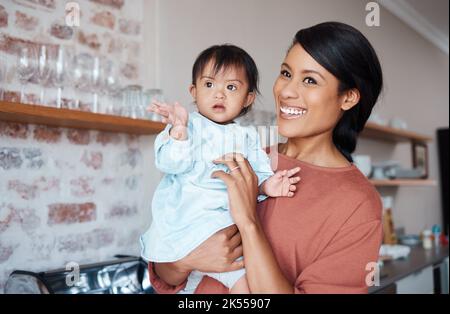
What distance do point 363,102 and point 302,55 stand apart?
0.15m

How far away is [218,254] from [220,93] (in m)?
0.27

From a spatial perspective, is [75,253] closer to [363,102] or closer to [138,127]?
[138,127]

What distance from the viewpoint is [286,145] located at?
93cm

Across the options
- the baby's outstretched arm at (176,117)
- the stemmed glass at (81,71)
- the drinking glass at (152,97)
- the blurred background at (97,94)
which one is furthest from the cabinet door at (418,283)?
the baby's outstretched arm at (176,117)

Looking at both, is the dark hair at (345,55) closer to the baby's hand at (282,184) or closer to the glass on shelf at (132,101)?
the baby's hand at (282,184)

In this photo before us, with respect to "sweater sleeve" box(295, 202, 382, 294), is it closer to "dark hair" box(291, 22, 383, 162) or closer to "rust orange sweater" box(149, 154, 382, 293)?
"rust orange sweater" box(149, 154, 382, 293)

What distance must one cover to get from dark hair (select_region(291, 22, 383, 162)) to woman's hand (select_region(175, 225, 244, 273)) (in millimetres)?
298

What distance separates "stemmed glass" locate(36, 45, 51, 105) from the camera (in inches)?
49.6

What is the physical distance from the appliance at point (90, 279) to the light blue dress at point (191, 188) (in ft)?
1.49

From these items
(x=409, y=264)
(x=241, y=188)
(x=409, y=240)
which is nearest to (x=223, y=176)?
(x=241, y=188)

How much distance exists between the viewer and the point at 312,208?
80 cm

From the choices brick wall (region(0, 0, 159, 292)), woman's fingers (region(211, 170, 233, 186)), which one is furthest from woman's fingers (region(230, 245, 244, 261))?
brick wall (region(0, 0, 159, 292))
